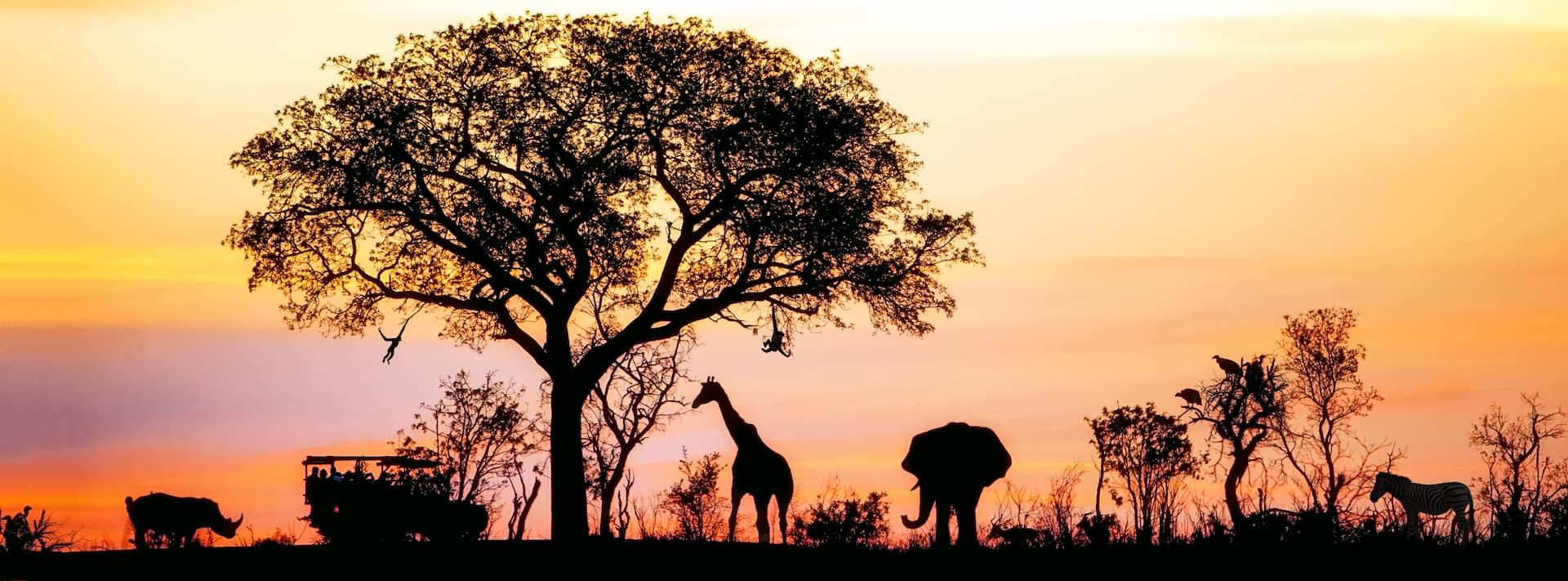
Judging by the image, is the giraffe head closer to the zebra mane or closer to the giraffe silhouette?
the giraffe silhouette

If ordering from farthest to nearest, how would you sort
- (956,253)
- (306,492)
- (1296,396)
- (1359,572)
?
1. (1296,396)
2. (956,253)
3. (306,492)
4. (1359,572)

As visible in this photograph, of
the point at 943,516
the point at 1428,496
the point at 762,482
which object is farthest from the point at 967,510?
the point at 1428,496

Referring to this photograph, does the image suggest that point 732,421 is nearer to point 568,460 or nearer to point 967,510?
point 568,460

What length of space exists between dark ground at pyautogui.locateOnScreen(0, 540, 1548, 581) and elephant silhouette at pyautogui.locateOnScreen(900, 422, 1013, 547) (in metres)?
3.63

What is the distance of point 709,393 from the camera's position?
33688 millimetres

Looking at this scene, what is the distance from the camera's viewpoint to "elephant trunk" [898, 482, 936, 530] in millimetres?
28344

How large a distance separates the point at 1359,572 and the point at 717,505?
19.9 m

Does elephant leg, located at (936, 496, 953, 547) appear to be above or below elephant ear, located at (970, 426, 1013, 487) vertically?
below

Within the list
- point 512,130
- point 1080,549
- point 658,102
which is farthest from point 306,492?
point 1080,549

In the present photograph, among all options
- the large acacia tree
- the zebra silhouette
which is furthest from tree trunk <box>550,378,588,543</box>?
the zebra silhouette

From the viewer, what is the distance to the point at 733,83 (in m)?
33.1

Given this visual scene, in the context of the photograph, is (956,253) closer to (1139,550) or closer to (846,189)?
(846,189)

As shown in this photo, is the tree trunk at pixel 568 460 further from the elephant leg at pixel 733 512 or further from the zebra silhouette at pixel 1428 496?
the zebra silhouette at pixel 1428 496

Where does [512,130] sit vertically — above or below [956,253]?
above
